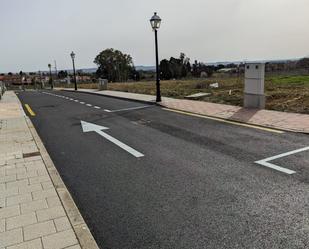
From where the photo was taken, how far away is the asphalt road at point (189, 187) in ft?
12.7

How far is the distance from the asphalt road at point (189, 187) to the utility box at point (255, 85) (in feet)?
10.4

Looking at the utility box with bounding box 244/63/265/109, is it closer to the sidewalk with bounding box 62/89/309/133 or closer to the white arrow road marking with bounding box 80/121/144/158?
the sidewalk with bounding box 62/89/309/133

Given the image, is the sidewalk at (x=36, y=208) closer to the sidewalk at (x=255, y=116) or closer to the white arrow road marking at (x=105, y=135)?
the white arrow road marking at (x=105, y=135)

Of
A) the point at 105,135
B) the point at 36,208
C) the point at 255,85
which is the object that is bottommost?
the point at 105,135

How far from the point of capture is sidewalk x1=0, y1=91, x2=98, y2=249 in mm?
3729

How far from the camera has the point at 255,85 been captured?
12.5m

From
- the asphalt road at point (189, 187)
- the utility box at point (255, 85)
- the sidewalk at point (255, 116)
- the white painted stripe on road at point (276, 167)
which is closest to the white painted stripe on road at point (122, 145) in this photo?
the asphalt road at point (189, 187)

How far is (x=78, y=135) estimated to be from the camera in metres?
9.95

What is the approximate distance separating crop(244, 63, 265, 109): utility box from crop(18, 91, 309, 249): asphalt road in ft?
10.4

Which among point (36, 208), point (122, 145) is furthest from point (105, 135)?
point (36, 208)

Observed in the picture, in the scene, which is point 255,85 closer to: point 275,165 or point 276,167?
point 275,165

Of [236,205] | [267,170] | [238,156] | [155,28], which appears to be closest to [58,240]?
[236,205]

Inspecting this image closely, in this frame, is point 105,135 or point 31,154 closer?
point 31,154

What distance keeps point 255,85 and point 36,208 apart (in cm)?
996
